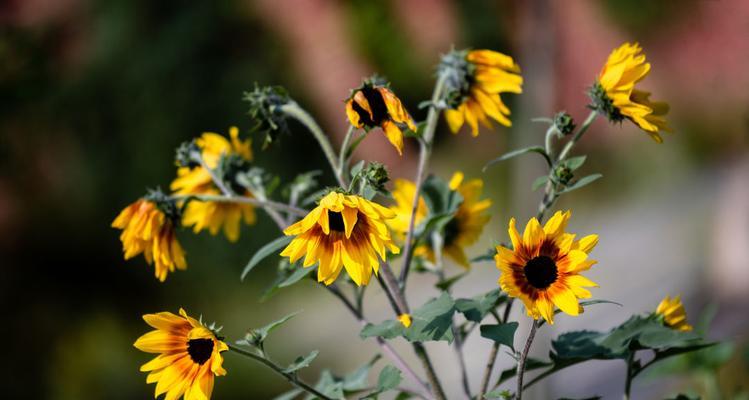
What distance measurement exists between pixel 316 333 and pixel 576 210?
1065 millimetres

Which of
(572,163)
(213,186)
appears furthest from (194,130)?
(572,163)

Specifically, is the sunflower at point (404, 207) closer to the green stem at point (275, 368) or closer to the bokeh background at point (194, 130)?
the green stem at point (275, 368)

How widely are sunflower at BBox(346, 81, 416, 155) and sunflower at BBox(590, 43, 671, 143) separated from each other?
0.16 m

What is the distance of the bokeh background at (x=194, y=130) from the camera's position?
279cm

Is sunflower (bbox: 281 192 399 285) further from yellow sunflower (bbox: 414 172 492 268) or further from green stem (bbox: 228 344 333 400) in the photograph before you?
yellow sunflower (bbox: 414 172 492 268)

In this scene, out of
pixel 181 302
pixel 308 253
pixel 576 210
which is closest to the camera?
pixel 308 253

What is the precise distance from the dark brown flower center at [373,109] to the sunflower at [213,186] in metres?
0.21

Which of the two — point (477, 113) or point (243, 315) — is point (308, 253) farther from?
point (243, 315)

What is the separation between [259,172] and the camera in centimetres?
80

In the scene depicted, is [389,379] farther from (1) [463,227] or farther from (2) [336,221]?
(1) [463,227]

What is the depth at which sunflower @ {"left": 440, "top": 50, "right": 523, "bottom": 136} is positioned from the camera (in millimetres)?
723

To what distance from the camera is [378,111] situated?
0.64m

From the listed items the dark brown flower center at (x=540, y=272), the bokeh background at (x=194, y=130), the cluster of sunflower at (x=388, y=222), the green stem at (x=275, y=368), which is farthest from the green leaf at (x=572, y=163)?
the bokeh background at (x=194, y=130)

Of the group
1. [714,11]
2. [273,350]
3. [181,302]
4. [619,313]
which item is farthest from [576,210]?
[181,302]
